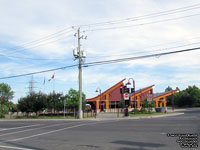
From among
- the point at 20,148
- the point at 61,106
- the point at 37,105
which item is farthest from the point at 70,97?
the point at 20,148

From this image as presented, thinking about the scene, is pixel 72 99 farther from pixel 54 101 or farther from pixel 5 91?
pixel 5 91

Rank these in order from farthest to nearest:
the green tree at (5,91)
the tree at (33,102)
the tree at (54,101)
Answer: the green tree at (5,91) → the tree at (54,101) → the tree at (33,102)

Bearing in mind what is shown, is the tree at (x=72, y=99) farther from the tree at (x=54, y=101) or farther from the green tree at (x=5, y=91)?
the green tree at (x=5, y=91)

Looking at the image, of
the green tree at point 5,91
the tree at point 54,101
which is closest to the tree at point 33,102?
the tree at point 54,101

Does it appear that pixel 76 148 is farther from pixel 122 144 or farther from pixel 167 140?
pixel 167 140

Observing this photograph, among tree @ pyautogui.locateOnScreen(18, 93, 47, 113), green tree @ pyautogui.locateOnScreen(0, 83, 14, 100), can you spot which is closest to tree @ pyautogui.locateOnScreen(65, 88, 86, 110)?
tree @ pyautogui.locateOnScreen(18, 93, 47, 113)

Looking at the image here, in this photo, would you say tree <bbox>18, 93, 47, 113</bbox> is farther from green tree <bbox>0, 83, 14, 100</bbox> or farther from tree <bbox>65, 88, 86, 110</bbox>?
green tree <bbox>0, 83, 14, 100</bbox>

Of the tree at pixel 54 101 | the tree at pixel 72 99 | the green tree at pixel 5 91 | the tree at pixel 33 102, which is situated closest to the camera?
the tree at pixel 33 102

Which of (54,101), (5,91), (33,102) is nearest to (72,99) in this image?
(54,101)

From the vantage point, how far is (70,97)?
39438 mm

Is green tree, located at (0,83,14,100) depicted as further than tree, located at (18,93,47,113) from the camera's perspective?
Yes

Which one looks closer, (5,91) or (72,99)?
(72,99)

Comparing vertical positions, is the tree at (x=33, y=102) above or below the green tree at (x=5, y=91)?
below

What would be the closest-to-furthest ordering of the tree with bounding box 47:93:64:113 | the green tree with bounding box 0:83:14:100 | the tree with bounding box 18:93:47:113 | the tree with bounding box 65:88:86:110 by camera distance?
the tree with bounding box 18:93:47:113
the tree with bounding box 47:93:64:113
the tree with bounding box 65:88:86:110
the green tree with bounding box 0:83:14:100
